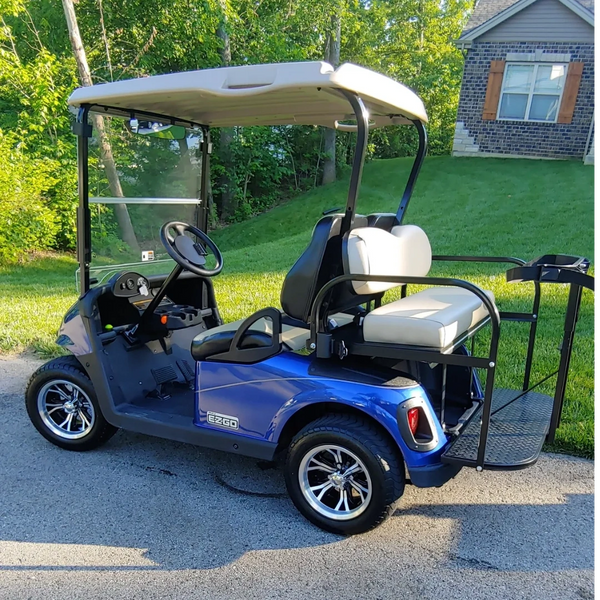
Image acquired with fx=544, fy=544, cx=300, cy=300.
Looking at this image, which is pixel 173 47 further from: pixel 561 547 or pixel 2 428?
pixel 561 547

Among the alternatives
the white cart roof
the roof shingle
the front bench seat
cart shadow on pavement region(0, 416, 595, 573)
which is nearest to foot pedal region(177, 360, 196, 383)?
cart shadow on pavement region(0, 416, 595, 573)

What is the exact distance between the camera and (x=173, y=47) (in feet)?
41.8

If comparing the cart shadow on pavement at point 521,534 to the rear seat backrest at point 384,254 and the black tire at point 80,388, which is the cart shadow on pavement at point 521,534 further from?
the black tire at point 80,388

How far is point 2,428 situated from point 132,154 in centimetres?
194

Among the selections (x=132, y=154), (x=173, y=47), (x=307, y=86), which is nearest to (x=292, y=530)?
(x=307, y=86)

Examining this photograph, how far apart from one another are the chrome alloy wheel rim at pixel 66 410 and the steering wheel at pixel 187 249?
0.99m

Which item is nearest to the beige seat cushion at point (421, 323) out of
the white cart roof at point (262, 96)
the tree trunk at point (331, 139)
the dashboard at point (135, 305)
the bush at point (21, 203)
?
the white cart roof at point (262, 96)

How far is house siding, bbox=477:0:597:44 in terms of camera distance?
13273mm

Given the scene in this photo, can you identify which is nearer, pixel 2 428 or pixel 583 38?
pixel 2 428

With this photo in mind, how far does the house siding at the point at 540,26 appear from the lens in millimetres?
13273

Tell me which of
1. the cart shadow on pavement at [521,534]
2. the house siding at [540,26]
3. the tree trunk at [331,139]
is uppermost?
the house siding at [540,26]

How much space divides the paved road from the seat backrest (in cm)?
101

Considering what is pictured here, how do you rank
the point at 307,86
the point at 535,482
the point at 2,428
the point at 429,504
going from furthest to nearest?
the point at 2,428 → the point at 535,482 → the point at 429,504 → the point at 307,86

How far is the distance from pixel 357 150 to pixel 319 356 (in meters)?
0.92
